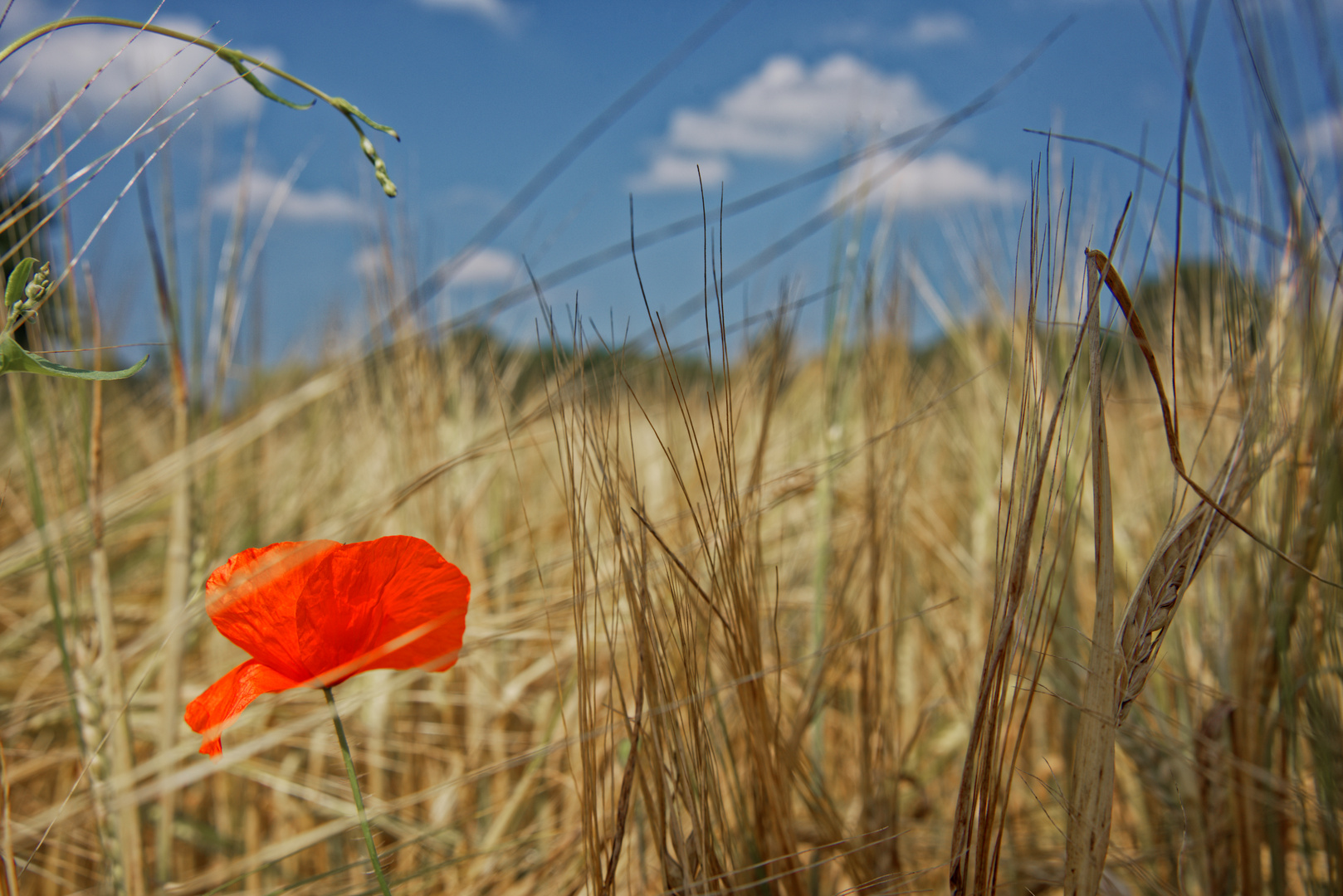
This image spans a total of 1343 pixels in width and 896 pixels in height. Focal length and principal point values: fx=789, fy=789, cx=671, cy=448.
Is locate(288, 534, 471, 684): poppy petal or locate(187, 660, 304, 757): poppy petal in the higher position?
locate(288, 534, 471, 684): poppy petal

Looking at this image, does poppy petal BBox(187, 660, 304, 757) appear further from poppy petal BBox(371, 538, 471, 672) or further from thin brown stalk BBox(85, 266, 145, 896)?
thin brown stalk BBox(85, 266, 145, 896)

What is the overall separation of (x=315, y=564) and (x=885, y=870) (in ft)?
1.65

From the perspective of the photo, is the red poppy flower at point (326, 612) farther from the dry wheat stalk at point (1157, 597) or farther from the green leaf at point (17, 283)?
the dry wheat stalk at point (1157, 597)

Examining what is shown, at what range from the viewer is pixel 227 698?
11.8 inches

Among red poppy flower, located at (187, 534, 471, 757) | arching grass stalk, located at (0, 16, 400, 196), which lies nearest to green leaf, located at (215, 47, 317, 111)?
arching grass stalk, located at (0, 16, 400, 196)

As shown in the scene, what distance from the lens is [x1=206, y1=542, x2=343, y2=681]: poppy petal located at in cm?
29

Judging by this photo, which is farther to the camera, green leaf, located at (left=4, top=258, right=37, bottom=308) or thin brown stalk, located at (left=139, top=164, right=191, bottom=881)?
thin brown stalk, located at (left=139, top=164, right=191, bottom=881)

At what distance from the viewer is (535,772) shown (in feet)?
2.23

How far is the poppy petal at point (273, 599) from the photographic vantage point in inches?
11.6

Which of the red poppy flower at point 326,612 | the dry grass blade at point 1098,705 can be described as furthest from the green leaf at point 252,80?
the dry grass blade at point 1098,705

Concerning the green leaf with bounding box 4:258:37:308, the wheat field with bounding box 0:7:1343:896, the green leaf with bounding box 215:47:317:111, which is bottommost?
the wheat field with bounding box 0:7:1343:896

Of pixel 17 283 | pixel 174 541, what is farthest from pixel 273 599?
pixel 174 541

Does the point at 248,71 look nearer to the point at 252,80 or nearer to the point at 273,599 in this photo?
the point at 252,80

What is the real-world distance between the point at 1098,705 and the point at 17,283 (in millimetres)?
438
